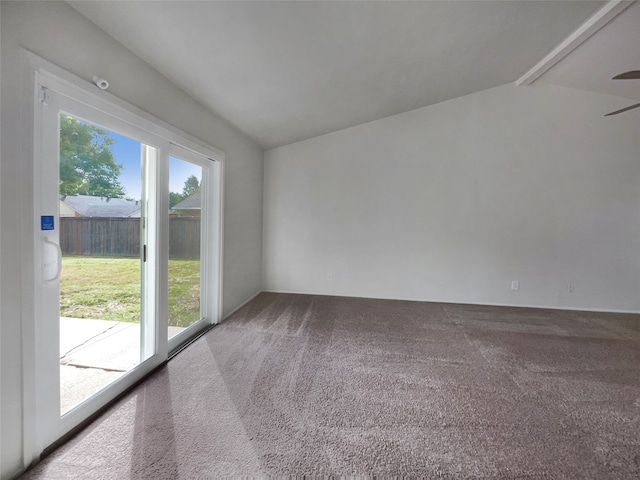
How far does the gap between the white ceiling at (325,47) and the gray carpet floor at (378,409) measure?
246 cm

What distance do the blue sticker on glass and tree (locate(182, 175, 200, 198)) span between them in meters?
1.34

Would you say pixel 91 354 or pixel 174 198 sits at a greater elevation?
pixel 174 198

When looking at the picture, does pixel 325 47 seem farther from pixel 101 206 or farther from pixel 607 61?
pixel 607 61

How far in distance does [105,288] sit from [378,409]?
2.07 m

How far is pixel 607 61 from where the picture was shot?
320 cm

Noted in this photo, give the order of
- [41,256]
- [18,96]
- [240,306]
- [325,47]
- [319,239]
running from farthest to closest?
[319,239] → [240,306] → [325,47] → [41,256] → [18,96]

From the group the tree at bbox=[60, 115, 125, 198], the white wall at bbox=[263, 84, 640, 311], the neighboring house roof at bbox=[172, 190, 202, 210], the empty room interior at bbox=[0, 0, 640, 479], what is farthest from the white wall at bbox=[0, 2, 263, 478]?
the white wall at bbox=[263, 84, 640, 311]

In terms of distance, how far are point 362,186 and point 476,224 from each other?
188 centimetres

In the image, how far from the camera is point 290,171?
473 centimetres

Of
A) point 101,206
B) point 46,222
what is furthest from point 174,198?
point 46,222

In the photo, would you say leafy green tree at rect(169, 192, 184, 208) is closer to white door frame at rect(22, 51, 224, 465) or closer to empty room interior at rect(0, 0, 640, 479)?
empty room interior at rect(0, 0, 640, 479)

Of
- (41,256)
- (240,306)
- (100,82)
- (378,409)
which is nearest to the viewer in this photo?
(41,256)

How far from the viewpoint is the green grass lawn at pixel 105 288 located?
1.64 metres

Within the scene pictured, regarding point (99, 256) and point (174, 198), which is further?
point (174, 198)
